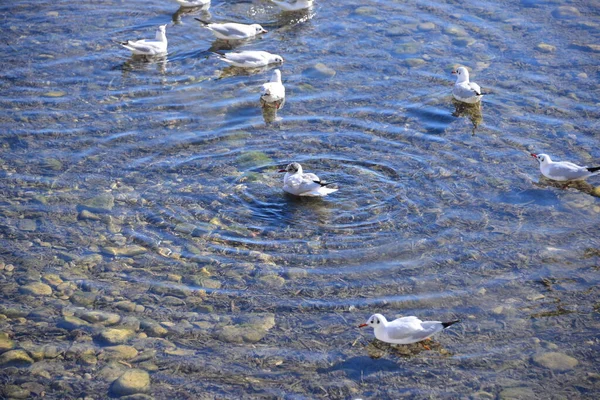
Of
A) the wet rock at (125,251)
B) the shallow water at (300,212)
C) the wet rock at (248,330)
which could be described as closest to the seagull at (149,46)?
the shallow water at (300,212)

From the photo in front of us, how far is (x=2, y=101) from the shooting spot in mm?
13312

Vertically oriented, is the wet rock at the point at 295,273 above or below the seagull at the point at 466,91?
below

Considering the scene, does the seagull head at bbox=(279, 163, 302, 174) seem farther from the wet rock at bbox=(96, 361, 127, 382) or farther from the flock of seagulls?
the wet rock at bbox=(96, 361, 127, 382)

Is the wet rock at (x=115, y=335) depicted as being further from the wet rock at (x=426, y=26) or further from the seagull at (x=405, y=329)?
the wet rock at (x=426, y=26)

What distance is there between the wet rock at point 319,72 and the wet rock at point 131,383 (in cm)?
808

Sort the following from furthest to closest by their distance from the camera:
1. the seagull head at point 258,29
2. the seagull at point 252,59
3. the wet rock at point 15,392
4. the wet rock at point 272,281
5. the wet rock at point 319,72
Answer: the seagull head at point 258,29 < the seagull at point 252,59 < the wet rock at point 319,72 < the wet rock at point 272,281 < the wet rock at point 15,392

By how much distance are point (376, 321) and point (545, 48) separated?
9.54 m

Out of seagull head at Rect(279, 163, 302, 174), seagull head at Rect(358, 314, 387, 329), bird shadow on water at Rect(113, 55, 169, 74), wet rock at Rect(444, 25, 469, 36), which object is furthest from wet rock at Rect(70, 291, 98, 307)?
wet rock at Rect(444, 25, 469, 36)

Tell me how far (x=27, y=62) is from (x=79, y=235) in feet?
19.9

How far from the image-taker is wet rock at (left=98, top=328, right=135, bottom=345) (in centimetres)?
823

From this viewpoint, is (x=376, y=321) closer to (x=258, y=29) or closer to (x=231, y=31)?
(x=231, y=31)

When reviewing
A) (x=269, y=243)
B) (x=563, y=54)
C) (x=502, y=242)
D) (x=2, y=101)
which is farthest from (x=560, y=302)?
(x=2, y=101)

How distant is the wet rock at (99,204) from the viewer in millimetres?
10547

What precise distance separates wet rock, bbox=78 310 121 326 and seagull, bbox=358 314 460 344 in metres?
2.85
